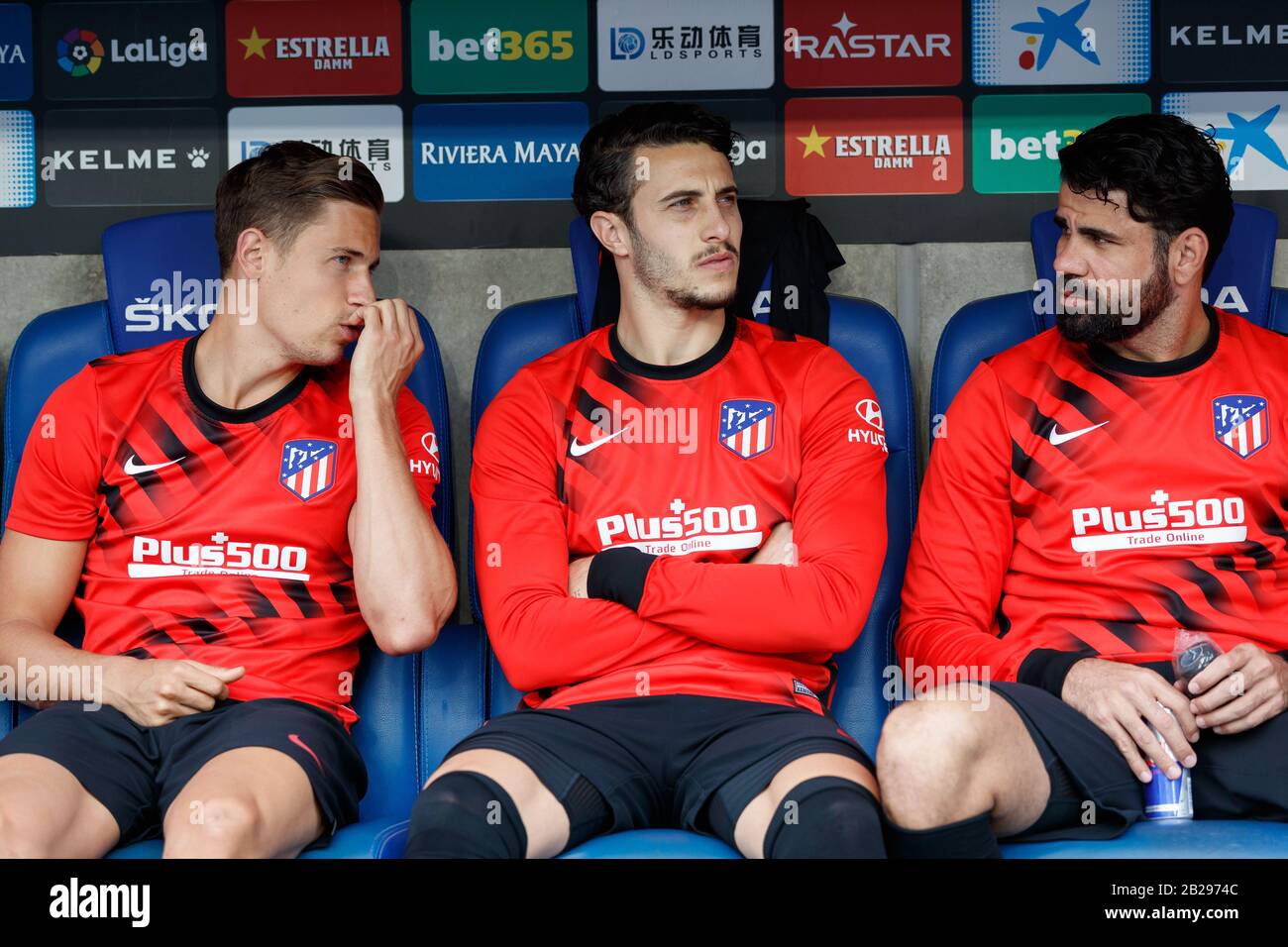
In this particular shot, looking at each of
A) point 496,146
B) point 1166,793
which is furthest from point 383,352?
point 1166,793

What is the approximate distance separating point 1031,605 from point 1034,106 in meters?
0.95

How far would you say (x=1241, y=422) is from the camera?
195 centimetres

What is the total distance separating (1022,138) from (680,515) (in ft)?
3.25

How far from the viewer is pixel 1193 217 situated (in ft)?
6.62

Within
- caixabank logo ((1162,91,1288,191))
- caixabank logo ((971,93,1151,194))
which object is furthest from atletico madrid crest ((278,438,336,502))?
caixabank logo ((1162,91,1288,191))

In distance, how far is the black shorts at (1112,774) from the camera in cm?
167

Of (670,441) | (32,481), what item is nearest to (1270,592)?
(670,441)

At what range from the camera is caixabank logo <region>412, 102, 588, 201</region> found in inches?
97.8

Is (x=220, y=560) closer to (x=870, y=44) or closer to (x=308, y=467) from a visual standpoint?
(x=308, y=467)

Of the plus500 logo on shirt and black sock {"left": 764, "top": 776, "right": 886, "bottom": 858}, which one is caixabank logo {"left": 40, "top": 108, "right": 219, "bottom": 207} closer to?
the plus500 logo on shirt

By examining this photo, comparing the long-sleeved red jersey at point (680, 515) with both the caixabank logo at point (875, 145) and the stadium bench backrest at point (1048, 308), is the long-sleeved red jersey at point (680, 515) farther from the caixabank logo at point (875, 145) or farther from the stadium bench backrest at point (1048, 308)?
the caixabank logo at point (875, 145)

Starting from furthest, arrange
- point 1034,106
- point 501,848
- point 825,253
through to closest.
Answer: point 1034,106, point 825,253, point 501,848
